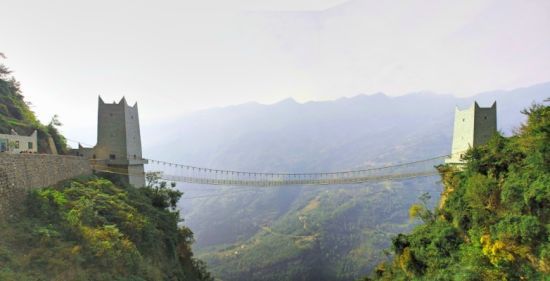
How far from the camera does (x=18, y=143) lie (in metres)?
11.1

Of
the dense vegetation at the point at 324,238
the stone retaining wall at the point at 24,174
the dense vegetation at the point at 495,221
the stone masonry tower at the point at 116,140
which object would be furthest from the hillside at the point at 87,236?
the dense vegetation at the point at 324,238

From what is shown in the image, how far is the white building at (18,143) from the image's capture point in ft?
33.8

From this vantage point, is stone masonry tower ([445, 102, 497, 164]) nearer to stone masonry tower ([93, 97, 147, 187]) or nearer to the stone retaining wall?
stone masonry tower ([93, 97, 147, 187])

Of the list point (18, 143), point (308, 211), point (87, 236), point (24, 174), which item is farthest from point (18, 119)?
point (308, 211)

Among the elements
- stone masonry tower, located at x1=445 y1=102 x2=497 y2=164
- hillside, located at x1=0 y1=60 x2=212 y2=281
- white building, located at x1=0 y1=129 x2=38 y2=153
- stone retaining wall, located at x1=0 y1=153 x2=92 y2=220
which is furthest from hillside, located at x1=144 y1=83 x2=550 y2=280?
white building, located at x1=0 y1=129 x2=38 y2=153

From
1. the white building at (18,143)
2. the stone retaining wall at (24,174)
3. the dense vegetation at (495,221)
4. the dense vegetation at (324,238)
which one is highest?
the white building at (18,143)

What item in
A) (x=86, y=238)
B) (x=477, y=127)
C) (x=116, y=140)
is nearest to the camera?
(x=86, y=238)

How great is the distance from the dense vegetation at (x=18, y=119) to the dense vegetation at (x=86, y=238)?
3.78 m

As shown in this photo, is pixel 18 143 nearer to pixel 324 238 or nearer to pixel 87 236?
pixel 87 236

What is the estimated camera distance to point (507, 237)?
777 centimetres

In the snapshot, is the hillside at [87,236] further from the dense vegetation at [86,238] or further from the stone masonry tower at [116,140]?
the stone masonry tower at [116,140]

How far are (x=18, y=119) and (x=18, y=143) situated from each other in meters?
4.15

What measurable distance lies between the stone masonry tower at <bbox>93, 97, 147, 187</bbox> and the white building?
2.00 meters

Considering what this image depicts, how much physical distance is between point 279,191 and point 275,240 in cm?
3689
